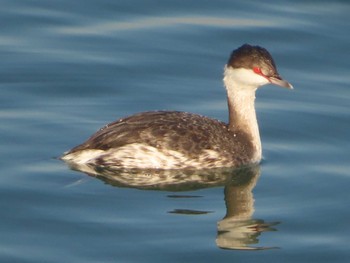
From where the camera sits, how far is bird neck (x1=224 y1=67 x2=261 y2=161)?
15.4 meters

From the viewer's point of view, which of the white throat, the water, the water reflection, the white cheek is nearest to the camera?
the water

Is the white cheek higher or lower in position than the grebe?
higher

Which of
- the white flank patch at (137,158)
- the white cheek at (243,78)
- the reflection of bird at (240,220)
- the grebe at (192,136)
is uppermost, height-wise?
the white cheek at (243,78)

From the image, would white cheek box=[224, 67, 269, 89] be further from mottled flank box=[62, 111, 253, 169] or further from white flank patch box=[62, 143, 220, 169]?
white flank patch box=[62, 143, 220, 169]

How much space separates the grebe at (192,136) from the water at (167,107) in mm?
214

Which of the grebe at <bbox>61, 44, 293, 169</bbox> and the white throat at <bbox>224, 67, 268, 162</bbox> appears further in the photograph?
the white throat at <bbox>224, 67, 268, 162</bbox>

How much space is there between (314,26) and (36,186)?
6563mm

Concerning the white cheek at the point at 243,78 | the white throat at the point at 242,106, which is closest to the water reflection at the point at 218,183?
the white throat at the point at 242,106

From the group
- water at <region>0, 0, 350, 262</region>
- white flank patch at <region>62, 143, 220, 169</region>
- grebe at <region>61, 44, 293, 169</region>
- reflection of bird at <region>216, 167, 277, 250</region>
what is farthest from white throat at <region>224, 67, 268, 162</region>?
white flank patch at <region>62, 143, 220, 169</region>

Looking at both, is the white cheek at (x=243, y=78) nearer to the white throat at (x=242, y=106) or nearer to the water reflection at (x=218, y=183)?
the white throat at (x=242, y=106)

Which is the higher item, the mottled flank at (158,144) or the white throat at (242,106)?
the white throat at (242,106)

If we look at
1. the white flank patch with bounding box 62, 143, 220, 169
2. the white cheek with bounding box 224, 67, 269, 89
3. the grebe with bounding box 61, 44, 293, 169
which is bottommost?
the white flank patch with bounding box 62, 143, 220, 169

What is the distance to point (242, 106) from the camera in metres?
15.5

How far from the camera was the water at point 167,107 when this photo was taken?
13.1 m
